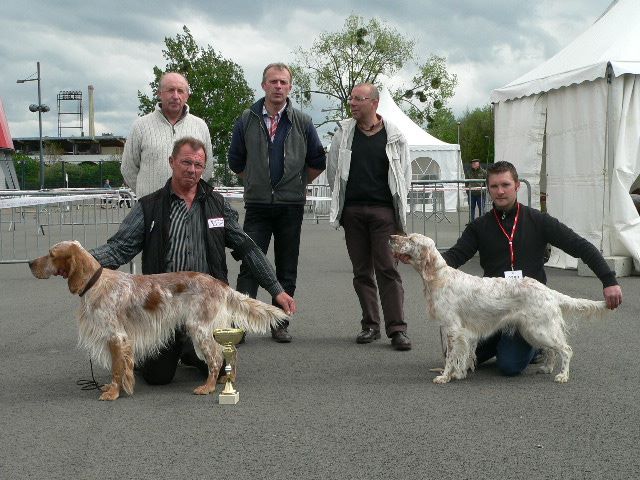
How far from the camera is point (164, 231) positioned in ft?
16.1

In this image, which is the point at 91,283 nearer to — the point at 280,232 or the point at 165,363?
the point at 165,363

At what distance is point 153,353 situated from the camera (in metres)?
4.68

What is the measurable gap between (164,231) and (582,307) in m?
2.57

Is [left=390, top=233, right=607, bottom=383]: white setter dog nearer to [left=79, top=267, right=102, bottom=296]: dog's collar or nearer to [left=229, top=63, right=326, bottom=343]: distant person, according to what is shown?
[left=229, top=63, right=326, bottom=343]: distant person

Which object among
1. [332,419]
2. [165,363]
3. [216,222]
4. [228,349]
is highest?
[216,222]

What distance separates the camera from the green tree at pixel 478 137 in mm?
69375

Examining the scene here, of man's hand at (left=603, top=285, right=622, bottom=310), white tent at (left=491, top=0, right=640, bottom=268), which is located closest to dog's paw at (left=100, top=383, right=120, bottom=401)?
man's hand at (left=603, top=285, right=622, bottom=310)

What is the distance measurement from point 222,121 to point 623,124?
28011 millimetres

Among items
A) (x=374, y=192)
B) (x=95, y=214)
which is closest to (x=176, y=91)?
(x=374, y=192)

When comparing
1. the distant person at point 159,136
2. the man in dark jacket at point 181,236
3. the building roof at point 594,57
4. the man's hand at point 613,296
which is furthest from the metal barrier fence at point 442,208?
the man in dark jacket at point 181,236

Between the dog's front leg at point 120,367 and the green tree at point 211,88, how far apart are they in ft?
104

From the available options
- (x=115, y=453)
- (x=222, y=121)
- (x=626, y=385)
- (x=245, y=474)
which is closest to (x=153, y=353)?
(x=115, y=453)

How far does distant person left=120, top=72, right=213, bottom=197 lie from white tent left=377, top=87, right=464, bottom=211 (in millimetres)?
20155

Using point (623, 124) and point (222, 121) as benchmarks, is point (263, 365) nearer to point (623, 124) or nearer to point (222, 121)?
point (623, 124)
